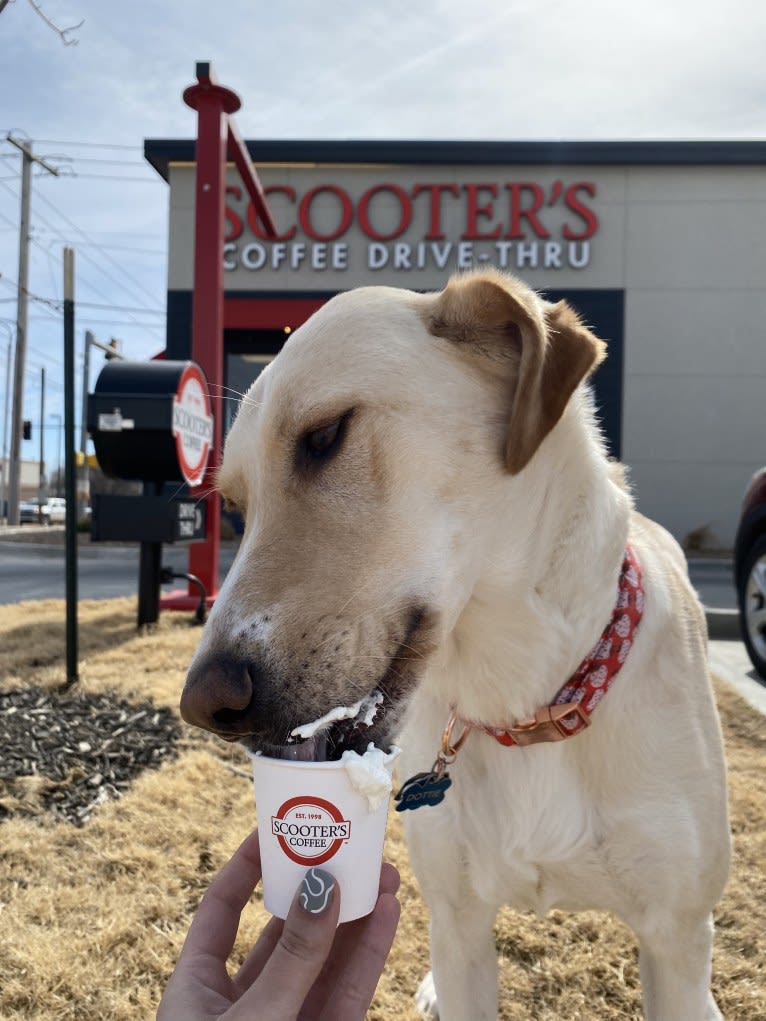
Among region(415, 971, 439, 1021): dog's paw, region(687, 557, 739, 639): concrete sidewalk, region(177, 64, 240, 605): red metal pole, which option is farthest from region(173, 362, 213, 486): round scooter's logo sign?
region(687, 557, 739, 639): concrete sidewalk

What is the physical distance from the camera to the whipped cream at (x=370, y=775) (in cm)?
110

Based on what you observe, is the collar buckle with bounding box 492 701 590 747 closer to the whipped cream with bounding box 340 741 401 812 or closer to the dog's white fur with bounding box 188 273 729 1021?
the dog's white fur with bounding box 188 273 729 1021

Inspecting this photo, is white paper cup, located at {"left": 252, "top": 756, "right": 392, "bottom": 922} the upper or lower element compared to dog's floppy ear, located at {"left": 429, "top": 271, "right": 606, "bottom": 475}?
lower

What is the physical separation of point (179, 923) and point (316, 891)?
1.51 m

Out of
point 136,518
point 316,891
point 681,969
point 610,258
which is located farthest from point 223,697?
point 610,258

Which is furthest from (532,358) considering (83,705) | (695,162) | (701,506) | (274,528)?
(695,162)

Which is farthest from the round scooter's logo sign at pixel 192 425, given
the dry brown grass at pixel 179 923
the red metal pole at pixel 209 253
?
the dry brown grass at pixel 179 923

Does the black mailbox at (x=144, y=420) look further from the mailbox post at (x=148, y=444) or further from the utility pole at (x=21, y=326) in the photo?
the utility pole at (x=21, y=326)

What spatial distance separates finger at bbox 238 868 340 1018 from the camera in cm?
101

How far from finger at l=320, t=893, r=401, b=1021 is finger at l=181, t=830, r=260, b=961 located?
7.2 inches

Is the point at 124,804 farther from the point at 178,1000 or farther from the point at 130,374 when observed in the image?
the point at 130,374

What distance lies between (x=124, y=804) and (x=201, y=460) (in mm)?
3322

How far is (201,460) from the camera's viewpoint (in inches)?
236

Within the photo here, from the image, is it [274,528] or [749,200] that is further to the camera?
[749,200]
